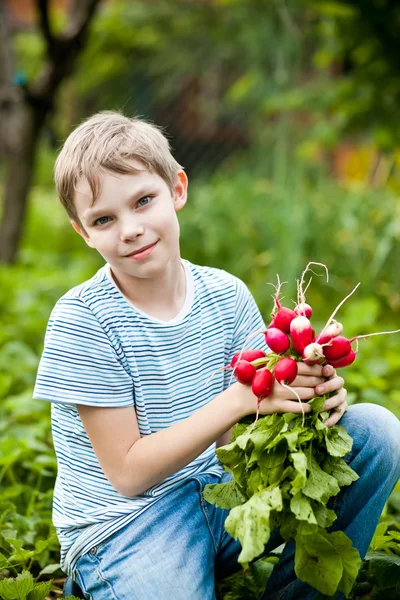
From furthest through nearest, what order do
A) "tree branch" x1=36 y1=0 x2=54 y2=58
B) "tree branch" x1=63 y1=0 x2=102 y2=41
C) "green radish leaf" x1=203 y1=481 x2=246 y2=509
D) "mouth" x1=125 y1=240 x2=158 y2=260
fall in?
1. "tree branch" x1=63 y1=0 x2=102 y2=41
2. "tree branch" x1=36 y1=0 x2=54 y2=58
3. "mouth" x1=125 y1=240 x2=158 y2=260
4. "green radish leaf" x1=203 y1=481 x2=246 y2=509

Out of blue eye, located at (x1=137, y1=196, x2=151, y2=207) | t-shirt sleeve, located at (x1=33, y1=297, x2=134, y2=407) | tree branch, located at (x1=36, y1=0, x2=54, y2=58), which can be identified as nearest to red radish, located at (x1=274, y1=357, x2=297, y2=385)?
t-shirt sleeve, located at (x1=33, y1=297, x2=134, y2=407)

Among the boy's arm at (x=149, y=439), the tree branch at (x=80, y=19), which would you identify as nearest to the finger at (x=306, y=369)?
the boy's arm at (x=149, y=439)

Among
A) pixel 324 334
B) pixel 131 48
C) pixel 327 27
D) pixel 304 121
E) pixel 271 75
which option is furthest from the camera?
pixel 131 48

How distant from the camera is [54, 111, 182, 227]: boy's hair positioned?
1.72 meters

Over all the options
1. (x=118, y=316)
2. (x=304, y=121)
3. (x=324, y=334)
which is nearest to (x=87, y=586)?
(x=118, y=316)

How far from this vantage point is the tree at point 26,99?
5461 millimetres

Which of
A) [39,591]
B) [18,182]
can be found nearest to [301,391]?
[39,591]

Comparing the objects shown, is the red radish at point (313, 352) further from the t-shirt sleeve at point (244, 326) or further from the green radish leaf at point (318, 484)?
the t-shirt sleeve at point (244, 326)

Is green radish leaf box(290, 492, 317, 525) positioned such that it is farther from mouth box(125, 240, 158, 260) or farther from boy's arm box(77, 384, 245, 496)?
mouth box(125, 240, 158, 260)

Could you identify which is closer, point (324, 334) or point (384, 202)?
point (324, 334)

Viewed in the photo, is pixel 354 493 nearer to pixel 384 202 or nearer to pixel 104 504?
pixel 104 504

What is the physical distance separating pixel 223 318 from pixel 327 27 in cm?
351

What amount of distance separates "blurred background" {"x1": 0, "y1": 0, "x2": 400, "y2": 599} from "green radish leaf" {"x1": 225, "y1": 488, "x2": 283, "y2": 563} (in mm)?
606

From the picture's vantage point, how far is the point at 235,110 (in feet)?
34.0
